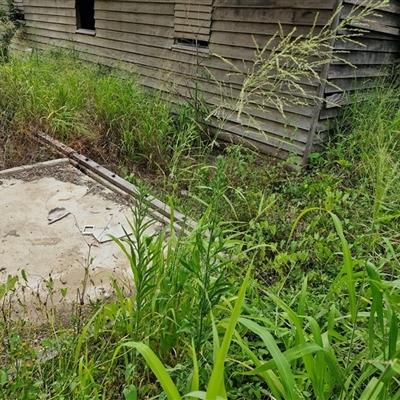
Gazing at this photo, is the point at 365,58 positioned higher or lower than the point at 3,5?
lower

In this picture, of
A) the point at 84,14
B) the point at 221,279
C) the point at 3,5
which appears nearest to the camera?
the point at 221,279

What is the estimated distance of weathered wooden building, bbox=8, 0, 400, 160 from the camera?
374 cm

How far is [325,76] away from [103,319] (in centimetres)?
320

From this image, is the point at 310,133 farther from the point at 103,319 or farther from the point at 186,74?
the point at 103,319

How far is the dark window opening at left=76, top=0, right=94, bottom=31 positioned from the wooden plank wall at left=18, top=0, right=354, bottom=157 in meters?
0.12

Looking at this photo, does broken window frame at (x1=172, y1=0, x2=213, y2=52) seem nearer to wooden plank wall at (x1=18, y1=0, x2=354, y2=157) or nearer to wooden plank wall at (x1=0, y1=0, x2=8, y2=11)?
wooden plank wall at (x1=18, y1=0, x2=354, y2=157)

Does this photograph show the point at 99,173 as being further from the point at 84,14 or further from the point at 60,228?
the point at 84,14

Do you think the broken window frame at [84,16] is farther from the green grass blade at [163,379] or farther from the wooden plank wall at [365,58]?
the green grass blade at [163,379]

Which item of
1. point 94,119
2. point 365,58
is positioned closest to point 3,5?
point 94,119

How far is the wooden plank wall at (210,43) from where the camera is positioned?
3865mm

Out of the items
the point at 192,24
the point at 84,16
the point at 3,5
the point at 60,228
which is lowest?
the point at 60,228

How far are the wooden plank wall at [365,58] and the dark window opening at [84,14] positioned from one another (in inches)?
227

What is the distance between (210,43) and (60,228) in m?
3.39

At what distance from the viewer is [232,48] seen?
14.6 feet
